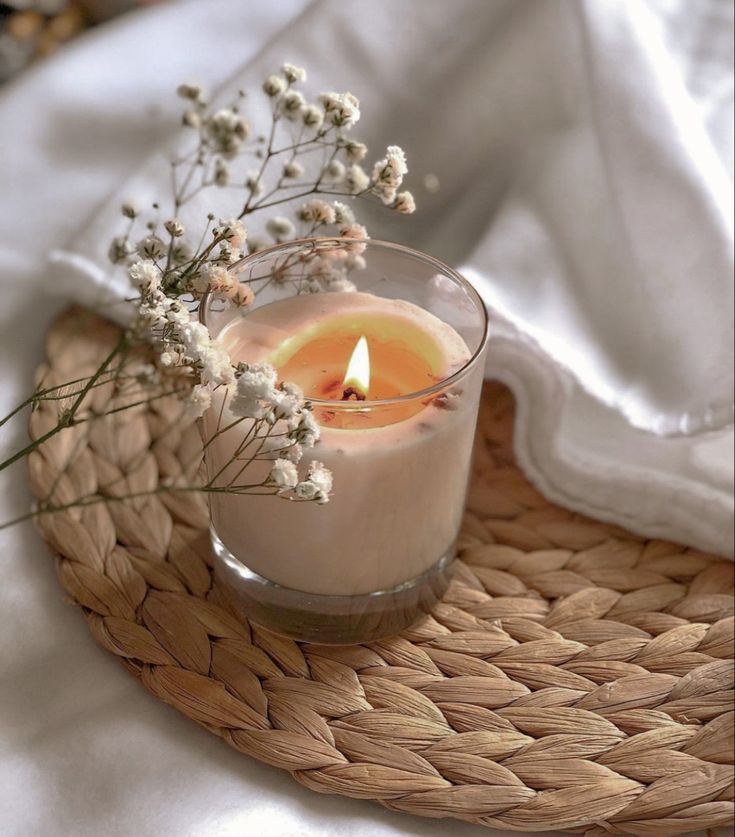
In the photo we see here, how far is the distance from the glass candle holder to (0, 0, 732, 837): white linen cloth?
10 centimetres

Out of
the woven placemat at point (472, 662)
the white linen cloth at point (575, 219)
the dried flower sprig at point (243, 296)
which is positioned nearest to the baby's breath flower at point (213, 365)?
the dried flower sprig at point (243, 296)

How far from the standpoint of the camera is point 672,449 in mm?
730

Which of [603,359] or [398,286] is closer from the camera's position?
[398,286]

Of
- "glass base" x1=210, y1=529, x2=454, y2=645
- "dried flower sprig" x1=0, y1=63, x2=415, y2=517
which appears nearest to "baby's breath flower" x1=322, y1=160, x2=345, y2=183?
"dried flower sprig" x1=0, y1=63, x2=415, y2=517

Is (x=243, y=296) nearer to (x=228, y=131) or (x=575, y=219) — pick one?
(x=228, y=131)

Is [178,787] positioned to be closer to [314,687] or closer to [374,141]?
[314,687]

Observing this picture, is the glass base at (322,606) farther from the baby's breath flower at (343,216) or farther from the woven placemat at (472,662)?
the baby's breath flower at (343,216)

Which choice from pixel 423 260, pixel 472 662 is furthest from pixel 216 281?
pixel 472 662

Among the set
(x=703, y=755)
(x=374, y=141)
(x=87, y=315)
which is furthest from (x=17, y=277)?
(x=703, y=755)

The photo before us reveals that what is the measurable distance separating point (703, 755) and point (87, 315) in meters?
0.50

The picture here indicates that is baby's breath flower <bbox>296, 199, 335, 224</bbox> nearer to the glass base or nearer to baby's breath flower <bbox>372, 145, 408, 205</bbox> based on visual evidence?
baby's breath flower <bbox>372, 145, 408, 205</bbox>

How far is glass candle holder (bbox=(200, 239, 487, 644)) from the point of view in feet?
1.74

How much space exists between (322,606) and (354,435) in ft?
0.41

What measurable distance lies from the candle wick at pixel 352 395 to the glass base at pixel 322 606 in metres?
0.11
